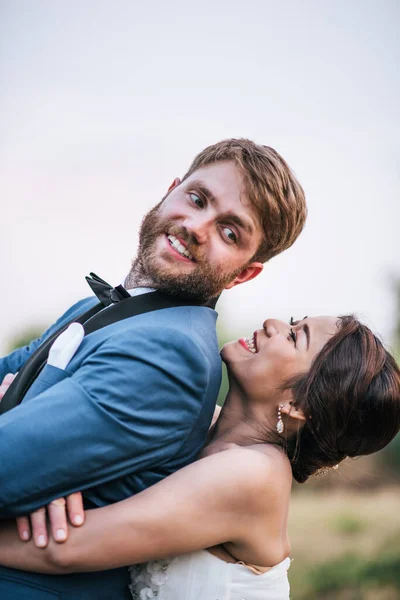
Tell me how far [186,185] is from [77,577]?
152 centimetres

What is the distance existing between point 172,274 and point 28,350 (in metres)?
0.86

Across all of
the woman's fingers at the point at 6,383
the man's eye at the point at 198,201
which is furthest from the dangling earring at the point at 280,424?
the woman's fingers at the point at 6,383

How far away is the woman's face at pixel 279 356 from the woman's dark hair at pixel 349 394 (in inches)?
1.7

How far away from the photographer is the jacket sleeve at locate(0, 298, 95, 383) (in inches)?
118

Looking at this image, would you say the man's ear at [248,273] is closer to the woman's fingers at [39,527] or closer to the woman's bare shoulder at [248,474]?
the woman's bare shoulder at [248,474]

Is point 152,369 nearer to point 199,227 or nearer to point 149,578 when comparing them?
point 199,227

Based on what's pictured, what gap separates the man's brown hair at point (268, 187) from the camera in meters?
2.82

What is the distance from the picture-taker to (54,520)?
7.16 ft

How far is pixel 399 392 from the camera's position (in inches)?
114

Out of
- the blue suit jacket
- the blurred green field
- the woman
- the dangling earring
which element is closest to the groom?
the blue suit jacket

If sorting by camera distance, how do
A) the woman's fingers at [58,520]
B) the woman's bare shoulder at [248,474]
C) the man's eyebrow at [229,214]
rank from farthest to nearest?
the man's eyebrow at [229,214], the woman's bare shoulder at [248,474], the woman's fingers at [58,520]

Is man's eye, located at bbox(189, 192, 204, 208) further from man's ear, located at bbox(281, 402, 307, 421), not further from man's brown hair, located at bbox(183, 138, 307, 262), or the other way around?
man's ear, located at bbox(281, 402, 307, 421)

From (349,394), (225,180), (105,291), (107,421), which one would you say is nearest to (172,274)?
(105,291)

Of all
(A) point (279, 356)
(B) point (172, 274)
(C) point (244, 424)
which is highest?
(B) point (172, 274)
